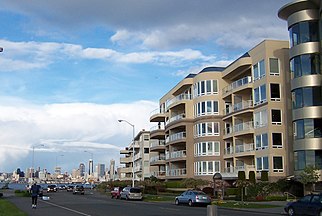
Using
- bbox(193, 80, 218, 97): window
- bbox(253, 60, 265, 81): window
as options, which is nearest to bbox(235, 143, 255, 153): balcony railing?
bbox(253, 60, 265, 81): window

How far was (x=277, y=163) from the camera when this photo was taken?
166ft

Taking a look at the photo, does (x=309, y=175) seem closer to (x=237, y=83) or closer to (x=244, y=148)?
(x=244, y=148)

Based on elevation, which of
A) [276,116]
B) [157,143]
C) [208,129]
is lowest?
[157,143]

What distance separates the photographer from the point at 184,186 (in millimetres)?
62375

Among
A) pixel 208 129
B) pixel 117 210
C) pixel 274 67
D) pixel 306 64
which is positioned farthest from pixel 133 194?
pixel 306 64

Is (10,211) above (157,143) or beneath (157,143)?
beneath

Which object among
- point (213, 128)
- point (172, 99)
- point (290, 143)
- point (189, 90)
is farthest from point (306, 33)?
point (172, 99)

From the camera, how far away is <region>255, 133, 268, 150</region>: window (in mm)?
51875

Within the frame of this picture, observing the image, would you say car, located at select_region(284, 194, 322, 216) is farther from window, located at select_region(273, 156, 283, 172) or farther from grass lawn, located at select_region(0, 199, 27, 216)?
window, located at select_region(273, 156, 283, 172)

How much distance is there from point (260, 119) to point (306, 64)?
10156 millimetres

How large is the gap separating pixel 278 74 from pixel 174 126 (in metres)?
25.8

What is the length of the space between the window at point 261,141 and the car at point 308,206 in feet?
83.5

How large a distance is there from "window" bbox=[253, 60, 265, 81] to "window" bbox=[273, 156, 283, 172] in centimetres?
937

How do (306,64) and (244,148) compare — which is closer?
(306,64)
